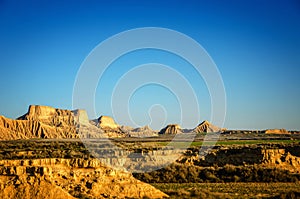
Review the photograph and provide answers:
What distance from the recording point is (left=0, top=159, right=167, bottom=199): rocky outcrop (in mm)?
15406

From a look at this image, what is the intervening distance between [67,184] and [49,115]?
151 meters

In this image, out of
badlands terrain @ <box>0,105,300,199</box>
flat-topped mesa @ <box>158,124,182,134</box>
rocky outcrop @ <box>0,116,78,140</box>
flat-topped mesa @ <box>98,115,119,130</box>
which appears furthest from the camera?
flat-topped mesa @ <box>98,115,119,130</box>

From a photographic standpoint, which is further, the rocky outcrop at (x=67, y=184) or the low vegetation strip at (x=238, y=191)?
the low vegetation strip at (x=238, y=191)

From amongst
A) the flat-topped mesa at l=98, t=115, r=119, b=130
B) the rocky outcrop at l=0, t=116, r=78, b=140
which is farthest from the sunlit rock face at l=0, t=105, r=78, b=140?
the flat-topped mesa at l=98, t=115, r=119, b=130

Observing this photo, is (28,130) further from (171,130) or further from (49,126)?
(171,130)

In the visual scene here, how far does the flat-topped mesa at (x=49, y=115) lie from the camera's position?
150 meters

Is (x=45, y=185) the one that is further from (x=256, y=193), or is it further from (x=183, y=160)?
(x=183, y=160)

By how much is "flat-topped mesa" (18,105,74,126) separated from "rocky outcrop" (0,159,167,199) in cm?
13036

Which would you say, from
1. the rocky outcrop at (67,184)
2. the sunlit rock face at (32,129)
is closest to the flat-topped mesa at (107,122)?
the sunlit rock face at (32,129)

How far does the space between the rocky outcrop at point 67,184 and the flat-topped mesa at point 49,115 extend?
130363mm

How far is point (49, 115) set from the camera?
16325 cm

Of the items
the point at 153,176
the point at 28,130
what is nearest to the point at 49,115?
the point at 28,130

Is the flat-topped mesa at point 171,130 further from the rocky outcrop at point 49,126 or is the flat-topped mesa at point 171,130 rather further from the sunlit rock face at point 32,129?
the sunlit rock face at point 32,129

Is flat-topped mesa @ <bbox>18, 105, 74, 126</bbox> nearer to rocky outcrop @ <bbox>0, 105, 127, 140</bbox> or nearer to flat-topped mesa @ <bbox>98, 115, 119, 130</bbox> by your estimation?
rocky outcrop @ <bbox>0, 105, 127, 140</bbox>
